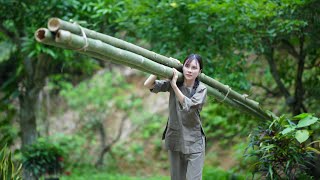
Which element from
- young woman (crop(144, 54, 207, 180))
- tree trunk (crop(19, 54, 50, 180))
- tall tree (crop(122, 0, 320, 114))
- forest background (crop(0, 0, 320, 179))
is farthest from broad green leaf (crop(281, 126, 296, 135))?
tree trunk (crop(19, 54, 50, 180))

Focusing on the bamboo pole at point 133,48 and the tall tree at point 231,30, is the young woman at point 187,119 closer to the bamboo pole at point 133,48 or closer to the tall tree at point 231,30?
the bamboo pole at point 133,48

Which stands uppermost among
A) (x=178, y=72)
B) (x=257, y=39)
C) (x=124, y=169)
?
(x=257, y=39)

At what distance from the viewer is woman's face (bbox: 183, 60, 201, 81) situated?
388cm

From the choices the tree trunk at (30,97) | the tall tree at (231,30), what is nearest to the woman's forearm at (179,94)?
the tall tree at (231,30)

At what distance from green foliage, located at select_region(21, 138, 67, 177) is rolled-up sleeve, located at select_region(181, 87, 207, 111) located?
4.05 meters

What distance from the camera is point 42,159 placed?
7277 mm

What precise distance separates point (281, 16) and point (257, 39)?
0.47m

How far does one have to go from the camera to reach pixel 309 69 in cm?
751

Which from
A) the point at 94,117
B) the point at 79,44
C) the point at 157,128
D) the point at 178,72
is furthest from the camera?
the point at 157,128

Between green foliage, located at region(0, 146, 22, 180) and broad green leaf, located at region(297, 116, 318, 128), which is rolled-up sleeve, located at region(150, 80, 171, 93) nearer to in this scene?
broad green leaf, located at region(297, 116, 318, 128)

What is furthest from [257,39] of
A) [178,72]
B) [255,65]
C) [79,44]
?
[79,44]

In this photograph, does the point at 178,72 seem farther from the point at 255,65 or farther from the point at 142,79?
the point at 142,79

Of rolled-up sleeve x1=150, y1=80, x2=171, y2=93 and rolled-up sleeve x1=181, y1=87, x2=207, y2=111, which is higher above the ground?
rolled-up sleeve x1=150, y1=80, x2=171, y2=93

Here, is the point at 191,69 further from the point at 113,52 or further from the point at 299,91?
the point at 299,91
